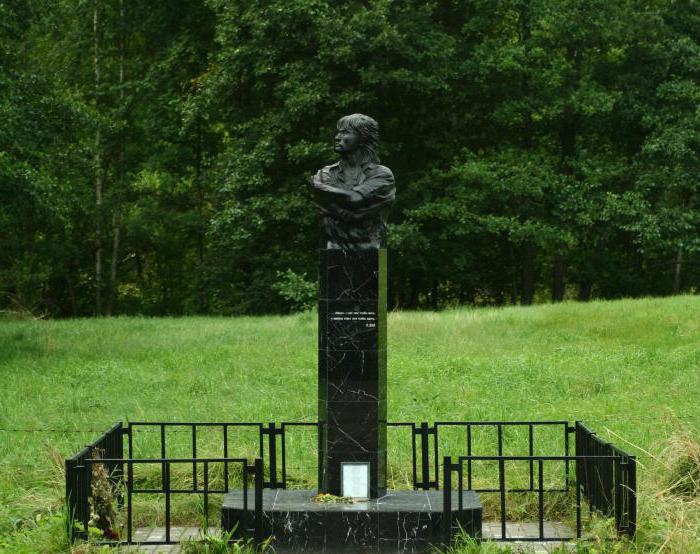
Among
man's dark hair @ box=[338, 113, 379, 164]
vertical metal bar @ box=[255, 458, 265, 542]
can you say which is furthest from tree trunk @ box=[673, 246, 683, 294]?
vertical metal bar @ box=[255, 458, 265, 542]

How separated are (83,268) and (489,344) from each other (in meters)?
24.5

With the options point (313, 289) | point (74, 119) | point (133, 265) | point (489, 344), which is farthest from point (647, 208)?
point (133, 265)

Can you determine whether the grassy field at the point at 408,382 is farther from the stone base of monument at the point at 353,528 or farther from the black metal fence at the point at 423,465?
the stone base of monument at the point at 353,528

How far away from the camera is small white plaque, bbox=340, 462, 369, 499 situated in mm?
Answer: 8969

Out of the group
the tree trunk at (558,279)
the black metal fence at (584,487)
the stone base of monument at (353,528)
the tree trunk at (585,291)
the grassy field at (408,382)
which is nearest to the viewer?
the black metal fence at (584,487)

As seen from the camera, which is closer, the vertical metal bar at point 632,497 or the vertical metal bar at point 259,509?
the vertical metal bar at point 632,497

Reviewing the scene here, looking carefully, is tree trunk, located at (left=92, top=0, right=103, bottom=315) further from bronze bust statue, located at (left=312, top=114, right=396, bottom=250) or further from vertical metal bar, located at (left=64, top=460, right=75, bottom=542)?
vertical metal bar, located at (left=64, top=460, right=75, bottom=542)

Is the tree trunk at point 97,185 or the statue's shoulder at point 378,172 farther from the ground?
the tree trunk at point 97,185

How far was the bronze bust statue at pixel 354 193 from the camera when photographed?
9.18 meters

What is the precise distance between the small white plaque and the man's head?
108 inches

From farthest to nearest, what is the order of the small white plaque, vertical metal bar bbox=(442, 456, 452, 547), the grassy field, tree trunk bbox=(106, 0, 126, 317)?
tree trunk bbox=(106, 0, 126, 317)
the grassy field
the small white plaque
vertical metal bar bbox=(442, 456, 452, 547)

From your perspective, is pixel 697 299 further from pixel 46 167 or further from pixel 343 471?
pixel 343 471

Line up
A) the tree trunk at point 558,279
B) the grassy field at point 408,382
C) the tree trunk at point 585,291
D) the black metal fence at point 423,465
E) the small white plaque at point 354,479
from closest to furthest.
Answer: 1. the black metal fence at point 423,465
2. the small white plaque at point 354,479
3. the grassy field at point 408,382
4. the tree trunk at point 558,279
5. the tree trunk at point 585,291

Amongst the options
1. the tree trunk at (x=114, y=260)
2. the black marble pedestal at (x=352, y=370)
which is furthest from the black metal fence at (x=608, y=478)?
the tree trunk at (x=114, y=260)
